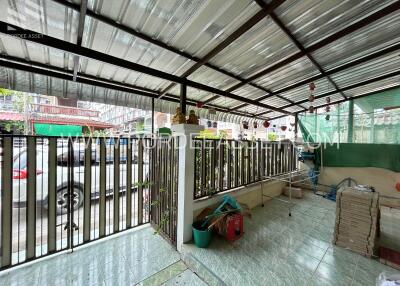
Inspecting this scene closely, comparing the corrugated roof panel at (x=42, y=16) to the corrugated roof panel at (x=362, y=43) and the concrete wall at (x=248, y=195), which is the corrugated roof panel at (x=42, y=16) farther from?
the corrugated roof panel at (x=362, y=43)

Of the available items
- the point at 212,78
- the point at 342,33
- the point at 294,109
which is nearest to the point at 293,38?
the point at 342,33

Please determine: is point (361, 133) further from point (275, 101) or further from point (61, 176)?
point (61, 176)

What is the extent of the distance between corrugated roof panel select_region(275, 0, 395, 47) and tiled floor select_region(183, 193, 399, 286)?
9.45 feet

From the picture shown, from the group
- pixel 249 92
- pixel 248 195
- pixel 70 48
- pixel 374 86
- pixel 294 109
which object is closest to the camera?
pixel 70 48

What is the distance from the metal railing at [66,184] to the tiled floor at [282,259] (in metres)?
1.35

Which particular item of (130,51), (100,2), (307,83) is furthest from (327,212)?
(100,2)

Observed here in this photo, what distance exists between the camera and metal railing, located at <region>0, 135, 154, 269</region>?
193cm

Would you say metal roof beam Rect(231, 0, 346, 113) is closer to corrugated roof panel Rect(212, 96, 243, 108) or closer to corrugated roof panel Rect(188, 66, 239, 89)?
corrugated roof panel Rect(188, 66, 239, 89)

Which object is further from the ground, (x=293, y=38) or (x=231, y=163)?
(x=293, y=38)

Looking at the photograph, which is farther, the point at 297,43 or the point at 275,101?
the point at 275,101

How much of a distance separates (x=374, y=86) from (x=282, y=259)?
509cm

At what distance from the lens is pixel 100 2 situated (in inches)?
60.6

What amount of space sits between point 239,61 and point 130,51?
170cm

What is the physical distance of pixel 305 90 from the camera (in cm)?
438
